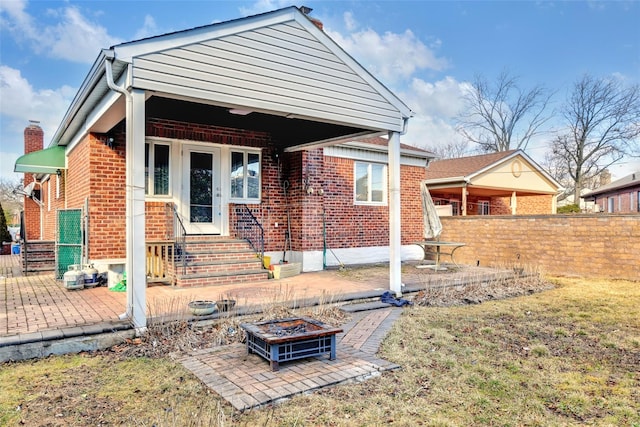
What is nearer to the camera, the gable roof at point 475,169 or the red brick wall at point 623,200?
the gable roof at point 475,169

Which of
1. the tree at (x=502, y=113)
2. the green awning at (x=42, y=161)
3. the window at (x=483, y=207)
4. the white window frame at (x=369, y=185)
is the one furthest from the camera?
the tree at (x=502, y=113)

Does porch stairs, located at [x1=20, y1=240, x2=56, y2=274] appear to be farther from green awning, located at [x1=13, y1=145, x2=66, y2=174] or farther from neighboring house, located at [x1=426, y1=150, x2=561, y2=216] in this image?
neighboring house, located at [x1=426, y1=150, x2=561, y2=216]

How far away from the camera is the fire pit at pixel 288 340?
12.9 feet

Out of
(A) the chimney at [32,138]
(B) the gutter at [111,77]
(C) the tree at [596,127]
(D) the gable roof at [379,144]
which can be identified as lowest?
(B) the gutter at [111,77]

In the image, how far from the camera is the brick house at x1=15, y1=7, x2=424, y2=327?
5277 millimetres

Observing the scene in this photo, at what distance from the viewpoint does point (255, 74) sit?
5.91 m

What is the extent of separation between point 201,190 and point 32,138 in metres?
12.2

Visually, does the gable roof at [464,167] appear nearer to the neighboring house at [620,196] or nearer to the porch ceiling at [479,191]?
the porch ceiling at [479,191]

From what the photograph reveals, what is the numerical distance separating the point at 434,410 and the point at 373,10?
55.9ft

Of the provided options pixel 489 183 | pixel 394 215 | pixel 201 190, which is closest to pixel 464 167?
pixel 489 183

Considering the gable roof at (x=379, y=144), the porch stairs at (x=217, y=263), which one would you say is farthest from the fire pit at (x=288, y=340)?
the gable roof at (x=379, y=144)

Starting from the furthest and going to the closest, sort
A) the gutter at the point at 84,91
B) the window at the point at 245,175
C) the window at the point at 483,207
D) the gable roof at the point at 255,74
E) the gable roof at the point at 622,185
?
the gable roof at the point at 622,185, the window at the point at 483,207, the window at the point at 245,175, the gutter at the point at 84,91, the gable roof at the point at 255,74

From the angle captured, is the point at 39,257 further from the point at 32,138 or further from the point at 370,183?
the point at 32,138

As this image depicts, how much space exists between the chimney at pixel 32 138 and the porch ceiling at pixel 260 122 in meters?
12.0
